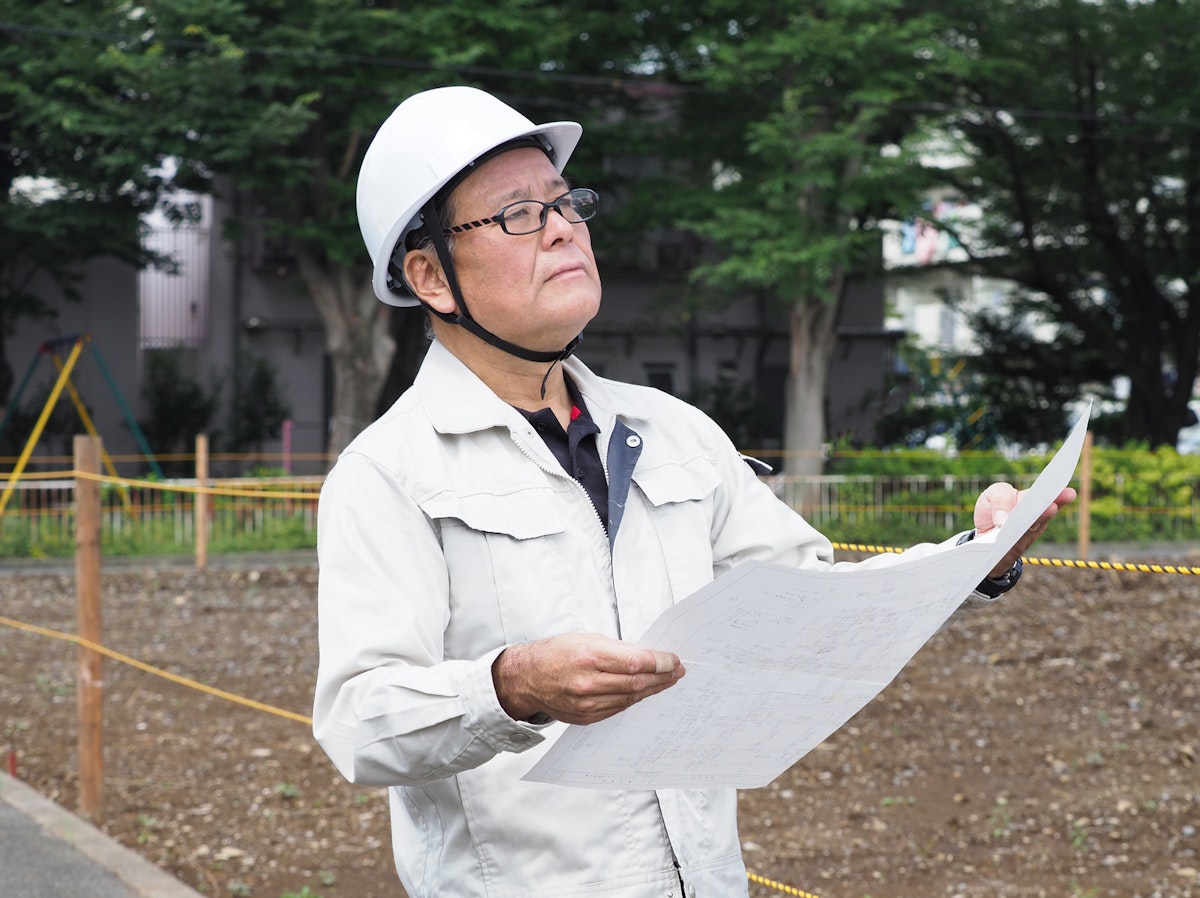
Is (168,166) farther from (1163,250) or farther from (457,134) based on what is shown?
(457,134)

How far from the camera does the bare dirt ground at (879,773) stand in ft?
16.6

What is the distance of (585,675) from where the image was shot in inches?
56.6

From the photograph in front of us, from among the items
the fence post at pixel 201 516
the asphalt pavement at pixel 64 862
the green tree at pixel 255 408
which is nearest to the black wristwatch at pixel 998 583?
the asphalt pavement at pixel 64 862

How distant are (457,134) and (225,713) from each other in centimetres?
657

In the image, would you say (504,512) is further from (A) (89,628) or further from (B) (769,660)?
(A) (89,628)

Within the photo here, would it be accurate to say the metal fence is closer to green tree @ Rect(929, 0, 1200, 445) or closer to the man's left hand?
green tree @ Rect(929, 0, 1200, 445)

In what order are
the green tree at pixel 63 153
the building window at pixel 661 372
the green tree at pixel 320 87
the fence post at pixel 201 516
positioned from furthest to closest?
the building window at pixel 661 372 → the green tree at pixel 63 153 → the green tree at pixel 320 87 → the fence post at pixel 201 516

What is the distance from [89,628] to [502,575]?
460 centimetres

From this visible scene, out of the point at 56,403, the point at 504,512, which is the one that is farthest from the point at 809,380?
the point at 504,512

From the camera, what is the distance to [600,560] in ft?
6.03

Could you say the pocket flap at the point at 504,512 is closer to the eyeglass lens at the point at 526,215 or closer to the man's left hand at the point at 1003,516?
the eyeglass lens at the point at 526,215

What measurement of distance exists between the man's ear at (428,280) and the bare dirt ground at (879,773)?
2.59 feet

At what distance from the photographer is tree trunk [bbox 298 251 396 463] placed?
19.4 m

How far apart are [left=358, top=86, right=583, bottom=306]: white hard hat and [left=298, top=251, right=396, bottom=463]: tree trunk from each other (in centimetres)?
1764
